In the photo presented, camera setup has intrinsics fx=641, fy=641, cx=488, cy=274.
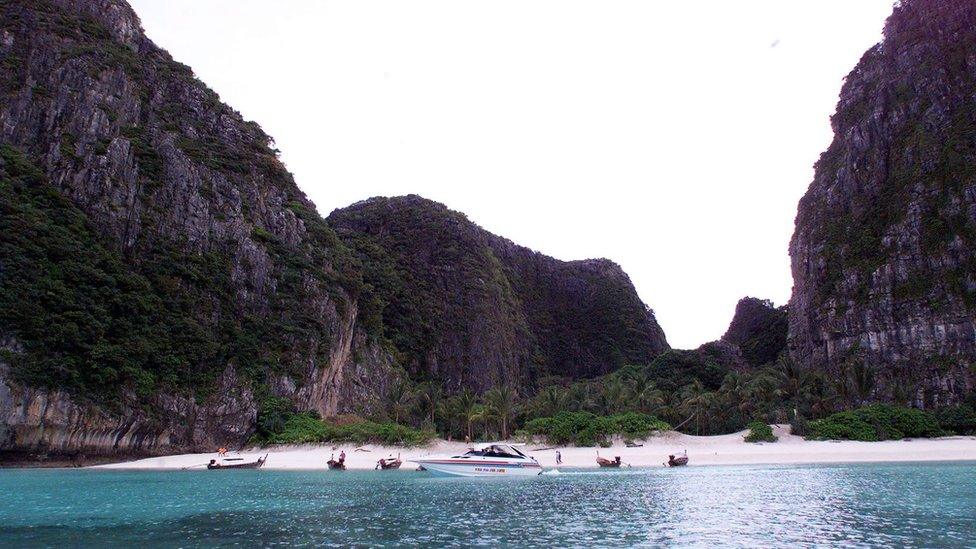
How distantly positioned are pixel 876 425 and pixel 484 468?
35.8m

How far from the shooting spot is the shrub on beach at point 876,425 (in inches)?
2105

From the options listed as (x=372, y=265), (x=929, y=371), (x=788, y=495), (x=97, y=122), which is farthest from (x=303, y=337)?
(x=929, y=371)

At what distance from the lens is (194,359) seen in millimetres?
59688

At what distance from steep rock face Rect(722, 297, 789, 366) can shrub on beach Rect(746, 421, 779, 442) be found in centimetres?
6644

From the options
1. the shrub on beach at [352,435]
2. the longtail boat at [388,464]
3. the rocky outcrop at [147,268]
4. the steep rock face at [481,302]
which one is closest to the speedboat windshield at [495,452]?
the longtail boat at [388,464]

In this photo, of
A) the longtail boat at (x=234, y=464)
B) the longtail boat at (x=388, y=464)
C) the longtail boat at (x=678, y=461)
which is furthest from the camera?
the longtail boat at (x=234, y=464)

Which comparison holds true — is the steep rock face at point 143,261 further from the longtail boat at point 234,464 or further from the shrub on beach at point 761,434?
the shrub on beach at point 761,434

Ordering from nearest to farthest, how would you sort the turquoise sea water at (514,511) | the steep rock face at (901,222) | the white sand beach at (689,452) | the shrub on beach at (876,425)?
1. the turquoise sea water at (514,511)
2. the white sand beach at (689,452)
3. the shrub on beach at (876,425)
4. the steep rock face at (901,222)

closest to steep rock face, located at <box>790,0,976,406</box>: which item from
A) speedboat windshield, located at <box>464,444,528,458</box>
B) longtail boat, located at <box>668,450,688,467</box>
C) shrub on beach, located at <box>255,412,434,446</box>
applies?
longtail boat, located at <box>668,450,688,467</box>

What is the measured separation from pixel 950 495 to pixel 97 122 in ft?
253

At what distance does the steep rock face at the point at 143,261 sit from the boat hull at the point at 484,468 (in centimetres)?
2859

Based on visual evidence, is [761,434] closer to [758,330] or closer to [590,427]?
[590,427]

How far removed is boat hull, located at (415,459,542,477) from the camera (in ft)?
132

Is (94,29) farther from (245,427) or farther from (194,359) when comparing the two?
(245,427)
